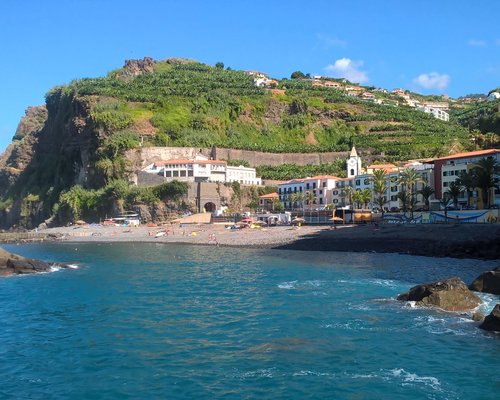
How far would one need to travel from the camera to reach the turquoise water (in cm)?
1348

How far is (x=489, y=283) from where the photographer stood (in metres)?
24.8

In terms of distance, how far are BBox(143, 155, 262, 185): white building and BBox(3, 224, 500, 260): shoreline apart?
14538mm

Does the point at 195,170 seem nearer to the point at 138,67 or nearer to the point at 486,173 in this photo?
the point at 486,173

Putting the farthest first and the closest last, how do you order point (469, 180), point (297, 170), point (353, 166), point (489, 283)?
point (297, 170), point (353, 166), point (469, 180), point (489, 283)

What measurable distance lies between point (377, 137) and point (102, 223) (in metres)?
58.6

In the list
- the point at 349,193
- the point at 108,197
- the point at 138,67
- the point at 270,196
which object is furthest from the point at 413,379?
the point at 138,67

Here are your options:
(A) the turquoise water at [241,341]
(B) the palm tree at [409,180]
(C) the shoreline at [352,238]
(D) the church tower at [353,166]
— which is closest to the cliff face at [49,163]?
(C) the shoreline at [352,238]

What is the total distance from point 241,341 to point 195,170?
76.7m

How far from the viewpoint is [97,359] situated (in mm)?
15945

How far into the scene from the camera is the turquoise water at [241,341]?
13.5m

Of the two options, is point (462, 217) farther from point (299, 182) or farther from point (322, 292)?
point (299, 182)

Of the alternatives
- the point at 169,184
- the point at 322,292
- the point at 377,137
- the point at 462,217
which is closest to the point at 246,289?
the point at 322,292

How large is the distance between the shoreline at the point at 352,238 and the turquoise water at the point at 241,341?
10076 millimetres

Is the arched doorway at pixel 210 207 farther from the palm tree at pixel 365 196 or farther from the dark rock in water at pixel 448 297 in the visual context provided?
the dark rock in water at pixel 448 297
